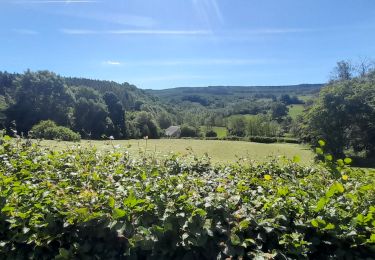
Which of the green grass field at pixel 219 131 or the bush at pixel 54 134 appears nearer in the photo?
the bush at pixel 54 134

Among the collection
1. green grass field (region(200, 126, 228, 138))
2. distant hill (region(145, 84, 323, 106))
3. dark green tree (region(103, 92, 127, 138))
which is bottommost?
green grass field (region(200, 126, 228, 138))

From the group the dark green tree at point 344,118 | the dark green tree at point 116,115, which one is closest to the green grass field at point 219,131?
the dark green tree at point 116,115

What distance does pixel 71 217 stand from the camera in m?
2.45

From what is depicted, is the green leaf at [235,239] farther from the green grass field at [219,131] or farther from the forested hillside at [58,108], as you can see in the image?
the green grass field at [219,131]

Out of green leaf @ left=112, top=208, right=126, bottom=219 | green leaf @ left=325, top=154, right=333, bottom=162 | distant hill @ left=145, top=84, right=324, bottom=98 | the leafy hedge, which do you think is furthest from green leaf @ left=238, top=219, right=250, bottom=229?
distant hill @ left=145, top=84, right=324, bottom=98

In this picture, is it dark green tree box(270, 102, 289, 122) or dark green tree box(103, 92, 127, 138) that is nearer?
dark green tree box(103, 92, 127, 138)

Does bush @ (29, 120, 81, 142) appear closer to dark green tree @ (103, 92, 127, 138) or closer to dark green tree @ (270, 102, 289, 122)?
dark green tree @ (103, 92, 127, 138)

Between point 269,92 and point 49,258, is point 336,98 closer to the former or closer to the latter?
point 49,258

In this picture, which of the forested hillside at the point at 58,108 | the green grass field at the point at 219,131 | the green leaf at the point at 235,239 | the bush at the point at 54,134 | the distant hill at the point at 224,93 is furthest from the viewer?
the distant hill at the point at 224,93

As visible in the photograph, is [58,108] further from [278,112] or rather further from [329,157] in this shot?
[278,112]

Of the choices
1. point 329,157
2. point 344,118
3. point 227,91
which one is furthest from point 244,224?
point 227,91

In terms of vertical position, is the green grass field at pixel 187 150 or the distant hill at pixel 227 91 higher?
the distant hill at pixel 227 91

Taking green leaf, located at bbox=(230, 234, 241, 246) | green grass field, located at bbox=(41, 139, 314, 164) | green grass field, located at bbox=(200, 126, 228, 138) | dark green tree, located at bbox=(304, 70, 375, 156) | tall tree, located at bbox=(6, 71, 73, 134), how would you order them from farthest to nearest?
1. green grass field, located at bbox=(200, 126, 228, 138)
2. tall tree, located at bbox=(6, 71, 73, 134)
3. dark green tree, located at bbox=(304, 70, 375, 156)
4. green grass field, located at bbox=(41, 139, 314, 164)
5. green leaf, located at bbox=(230, 234, 241, 246)

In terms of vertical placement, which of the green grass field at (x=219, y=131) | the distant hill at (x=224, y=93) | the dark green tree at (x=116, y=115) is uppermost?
the distant hill at (x=224, y=93)
